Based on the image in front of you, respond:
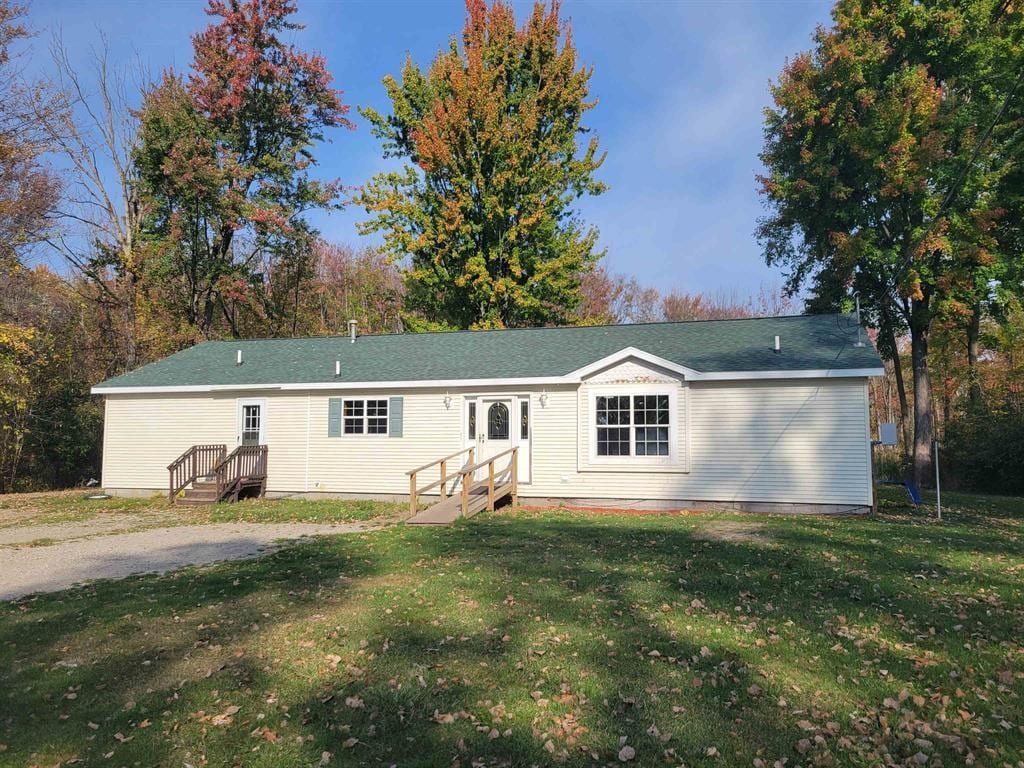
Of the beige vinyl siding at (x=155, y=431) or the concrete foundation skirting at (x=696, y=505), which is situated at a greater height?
the beige vinyl siding at (x=155, y=431)

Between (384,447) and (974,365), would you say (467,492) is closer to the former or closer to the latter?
(384,447)

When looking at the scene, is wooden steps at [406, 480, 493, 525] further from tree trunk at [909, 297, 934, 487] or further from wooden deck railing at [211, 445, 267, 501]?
tree trunk at [909, 297, 934, 487]

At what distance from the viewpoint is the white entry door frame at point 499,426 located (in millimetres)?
14641

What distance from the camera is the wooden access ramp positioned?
468 inches

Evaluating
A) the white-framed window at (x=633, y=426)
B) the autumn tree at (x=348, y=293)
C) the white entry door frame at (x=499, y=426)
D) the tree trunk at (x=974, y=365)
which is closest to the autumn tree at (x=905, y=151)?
the tree trunk at (x=974, y=365)

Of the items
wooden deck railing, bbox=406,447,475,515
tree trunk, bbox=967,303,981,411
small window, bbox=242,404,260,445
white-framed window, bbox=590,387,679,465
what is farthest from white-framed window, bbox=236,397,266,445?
tree trunk, bbox=967,303,981,411

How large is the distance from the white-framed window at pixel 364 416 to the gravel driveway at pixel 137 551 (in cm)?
395

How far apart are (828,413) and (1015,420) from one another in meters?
13.5

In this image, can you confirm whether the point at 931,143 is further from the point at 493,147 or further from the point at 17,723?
the point at 17,723

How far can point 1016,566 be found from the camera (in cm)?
765

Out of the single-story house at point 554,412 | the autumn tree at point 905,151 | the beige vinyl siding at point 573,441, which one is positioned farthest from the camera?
the autumn tree at point 905,151

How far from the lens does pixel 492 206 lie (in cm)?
2475

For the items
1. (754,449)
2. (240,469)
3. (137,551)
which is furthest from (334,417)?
(754,449)

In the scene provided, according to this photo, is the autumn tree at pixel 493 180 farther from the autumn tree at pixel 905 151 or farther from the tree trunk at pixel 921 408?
the tree trunk at pixel 921 408
